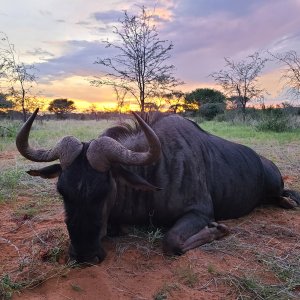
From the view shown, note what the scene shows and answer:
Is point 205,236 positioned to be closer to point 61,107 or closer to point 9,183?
point 9,183

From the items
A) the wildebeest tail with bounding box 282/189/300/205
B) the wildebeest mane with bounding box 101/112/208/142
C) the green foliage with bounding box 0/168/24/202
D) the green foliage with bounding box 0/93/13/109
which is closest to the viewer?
the wildebeest mane with bounding box 101/112/208/142

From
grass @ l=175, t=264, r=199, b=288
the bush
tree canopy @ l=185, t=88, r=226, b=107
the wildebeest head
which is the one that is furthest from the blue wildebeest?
tree canopy @ l=185, t=88, r=226, b=107

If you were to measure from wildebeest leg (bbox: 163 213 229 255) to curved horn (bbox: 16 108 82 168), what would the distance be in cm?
109

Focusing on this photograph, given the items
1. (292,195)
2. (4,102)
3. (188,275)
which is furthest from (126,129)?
(4,102)

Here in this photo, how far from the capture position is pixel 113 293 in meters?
2.94

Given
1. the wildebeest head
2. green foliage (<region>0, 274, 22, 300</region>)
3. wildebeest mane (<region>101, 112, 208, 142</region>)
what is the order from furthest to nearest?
wildebeest mane (<region>101, 112, 208, 142</region>) < the wildebeest head < green foliage (<region>0, 274, 22, 300</region>)

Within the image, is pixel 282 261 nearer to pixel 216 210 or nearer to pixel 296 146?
pixel 216 210

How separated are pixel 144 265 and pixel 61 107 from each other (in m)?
42.7

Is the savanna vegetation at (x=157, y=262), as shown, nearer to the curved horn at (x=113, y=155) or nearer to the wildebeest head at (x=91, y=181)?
the wildebeest head at (x=91, y=181)

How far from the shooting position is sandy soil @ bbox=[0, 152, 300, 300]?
2980mm

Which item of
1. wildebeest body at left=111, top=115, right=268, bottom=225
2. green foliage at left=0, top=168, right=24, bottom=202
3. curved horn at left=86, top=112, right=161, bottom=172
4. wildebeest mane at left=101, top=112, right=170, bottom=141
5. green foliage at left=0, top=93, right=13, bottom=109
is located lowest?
green foliage at left=0, top=168, right=24, bottom=202

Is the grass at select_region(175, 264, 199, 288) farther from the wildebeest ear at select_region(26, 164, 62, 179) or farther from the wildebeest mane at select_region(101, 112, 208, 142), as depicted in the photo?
the wildebeest mane at select_region(101, 112, 208, 142)

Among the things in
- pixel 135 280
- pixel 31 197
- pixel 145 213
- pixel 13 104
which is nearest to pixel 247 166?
pixel 145 213

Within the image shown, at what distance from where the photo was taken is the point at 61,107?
44812 mm
